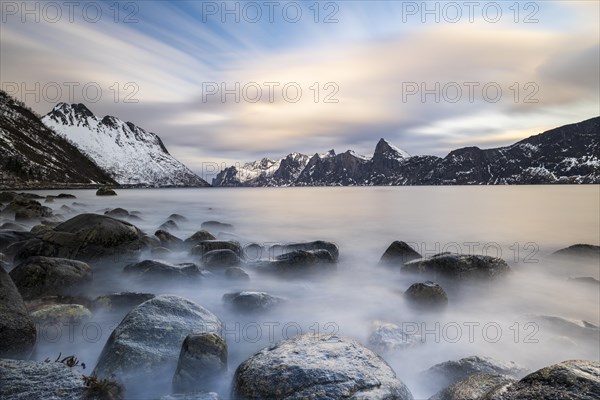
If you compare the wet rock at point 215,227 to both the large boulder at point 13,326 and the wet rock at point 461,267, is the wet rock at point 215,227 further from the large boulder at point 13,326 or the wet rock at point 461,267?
the large boulder at point 13,326

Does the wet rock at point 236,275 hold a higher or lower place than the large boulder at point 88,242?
lower

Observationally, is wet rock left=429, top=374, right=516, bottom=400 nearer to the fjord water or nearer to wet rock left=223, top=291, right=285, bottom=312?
the fjord water

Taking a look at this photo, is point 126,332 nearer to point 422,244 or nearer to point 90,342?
point 90,342

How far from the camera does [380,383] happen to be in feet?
15.7

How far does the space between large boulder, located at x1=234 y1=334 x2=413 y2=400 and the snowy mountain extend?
121638 millimetres

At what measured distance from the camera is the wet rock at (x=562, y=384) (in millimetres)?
3180

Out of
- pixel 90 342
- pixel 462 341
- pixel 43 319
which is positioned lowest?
pixel 462 341

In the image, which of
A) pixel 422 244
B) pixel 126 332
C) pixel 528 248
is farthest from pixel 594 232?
pixel 126 332

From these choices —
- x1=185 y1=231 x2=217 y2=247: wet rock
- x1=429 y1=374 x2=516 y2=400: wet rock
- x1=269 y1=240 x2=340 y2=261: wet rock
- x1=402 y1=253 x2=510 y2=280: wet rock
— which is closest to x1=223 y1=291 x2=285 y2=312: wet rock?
x1=429 y1=374 x2=516 y2=400: wet rock

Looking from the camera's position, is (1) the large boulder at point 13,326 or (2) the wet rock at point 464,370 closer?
(1) the large boulder at point 13,326

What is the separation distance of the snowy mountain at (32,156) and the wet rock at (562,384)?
124644 mm

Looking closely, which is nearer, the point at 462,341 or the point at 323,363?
the point at 323,363

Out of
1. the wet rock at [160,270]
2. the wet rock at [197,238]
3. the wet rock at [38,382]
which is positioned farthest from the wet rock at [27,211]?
the wet rock at [38,382]

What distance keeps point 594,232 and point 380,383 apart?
33610mm
